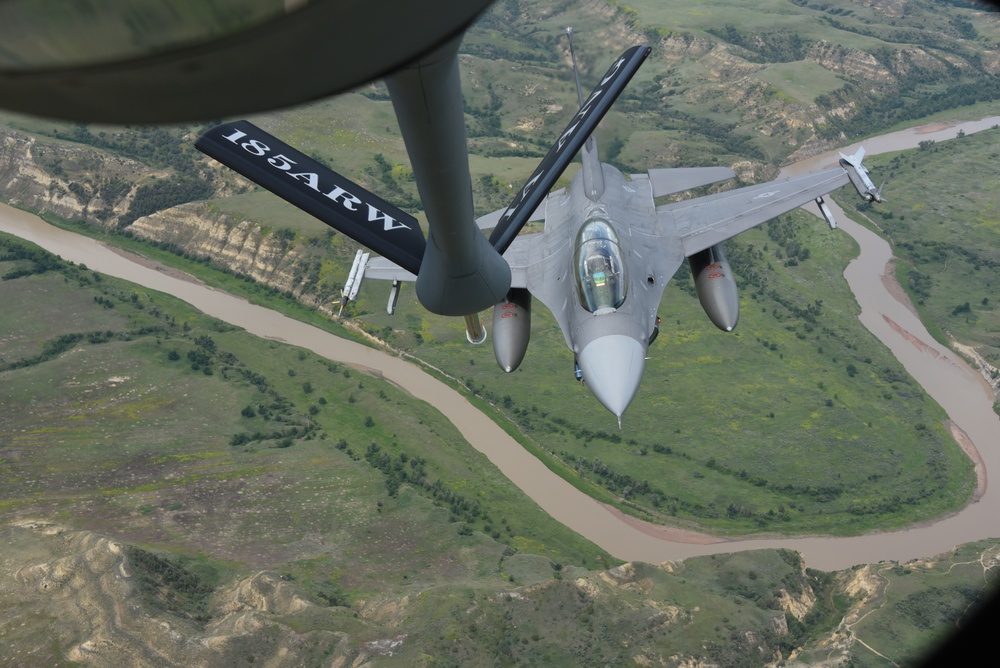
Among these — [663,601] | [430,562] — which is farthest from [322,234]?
[663,601]

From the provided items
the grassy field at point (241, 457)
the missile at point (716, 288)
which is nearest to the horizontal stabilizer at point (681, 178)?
the missile at point (716, 288)

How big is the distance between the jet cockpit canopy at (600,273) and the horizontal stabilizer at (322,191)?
2258 centimetres

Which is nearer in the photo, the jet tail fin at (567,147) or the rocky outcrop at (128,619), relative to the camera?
the jet tail fin at (567,147)

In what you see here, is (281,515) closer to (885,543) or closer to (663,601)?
(663,601)

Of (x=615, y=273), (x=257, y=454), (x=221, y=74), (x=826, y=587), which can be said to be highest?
(x=221, y=74)

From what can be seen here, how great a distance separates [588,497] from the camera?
64.2 meters

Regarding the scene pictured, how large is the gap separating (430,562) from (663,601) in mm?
15005

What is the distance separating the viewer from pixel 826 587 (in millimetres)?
54344

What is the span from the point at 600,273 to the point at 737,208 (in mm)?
12678

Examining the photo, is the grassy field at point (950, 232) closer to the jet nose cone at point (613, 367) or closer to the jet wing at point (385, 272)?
the jet nose cone at point (613, 367)

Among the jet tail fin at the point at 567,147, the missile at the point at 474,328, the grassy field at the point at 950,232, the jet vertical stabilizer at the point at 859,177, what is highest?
the jet tail fin at the point at 567,147

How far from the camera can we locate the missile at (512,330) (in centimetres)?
3944

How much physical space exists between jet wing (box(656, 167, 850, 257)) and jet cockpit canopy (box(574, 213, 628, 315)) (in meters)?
7.36

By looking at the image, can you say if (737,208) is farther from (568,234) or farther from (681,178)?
(568,234)
